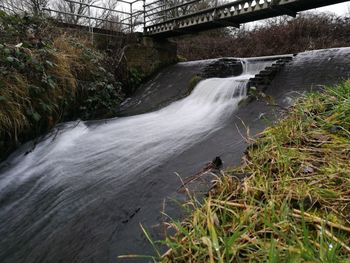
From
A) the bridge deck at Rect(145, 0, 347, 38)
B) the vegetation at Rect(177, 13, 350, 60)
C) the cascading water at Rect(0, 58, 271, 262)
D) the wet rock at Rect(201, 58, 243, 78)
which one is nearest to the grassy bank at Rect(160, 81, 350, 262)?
the cascading water at Rect(0, 58, 271, 262)

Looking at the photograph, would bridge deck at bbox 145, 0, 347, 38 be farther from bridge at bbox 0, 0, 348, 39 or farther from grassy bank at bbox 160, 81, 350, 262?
grassy bank at bbox 160, 81, 350, 262

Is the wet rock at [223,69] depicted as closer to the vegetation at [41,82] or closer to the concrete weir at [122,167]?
the concrete weir at [122,167]

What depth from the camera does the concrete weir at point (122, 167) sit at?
2416mm

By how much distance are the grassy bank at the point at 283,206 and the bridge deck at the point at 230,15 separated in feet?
16.8

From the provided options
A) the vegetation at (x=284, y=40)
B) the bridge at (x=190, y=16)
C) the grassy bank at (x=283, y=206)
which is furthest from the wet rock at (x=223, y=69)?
the grassy bank at (x=283, y=206)

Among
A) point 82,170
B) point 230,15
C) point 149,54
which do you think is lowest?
point 82,170

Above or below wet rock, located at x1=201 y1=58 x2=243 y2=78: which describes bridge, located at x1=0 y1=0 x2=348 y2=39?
above

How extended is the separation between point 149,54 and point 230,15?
3.28 m

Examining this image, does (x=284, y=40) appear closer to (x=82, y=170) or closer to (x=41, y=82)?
(x=41, y=82)

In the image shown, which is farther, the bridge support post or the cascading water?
the bridge support post

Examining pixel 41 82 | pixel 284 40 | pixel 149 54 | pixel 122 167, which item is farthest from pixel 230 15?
pixel 284 40

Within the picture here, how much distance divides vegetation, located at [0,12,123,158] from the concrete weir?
1.30ft

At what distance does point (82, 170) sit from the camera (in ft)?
12.6

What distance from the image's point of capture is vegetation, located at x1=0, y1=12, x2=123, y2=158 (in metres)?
4.30
